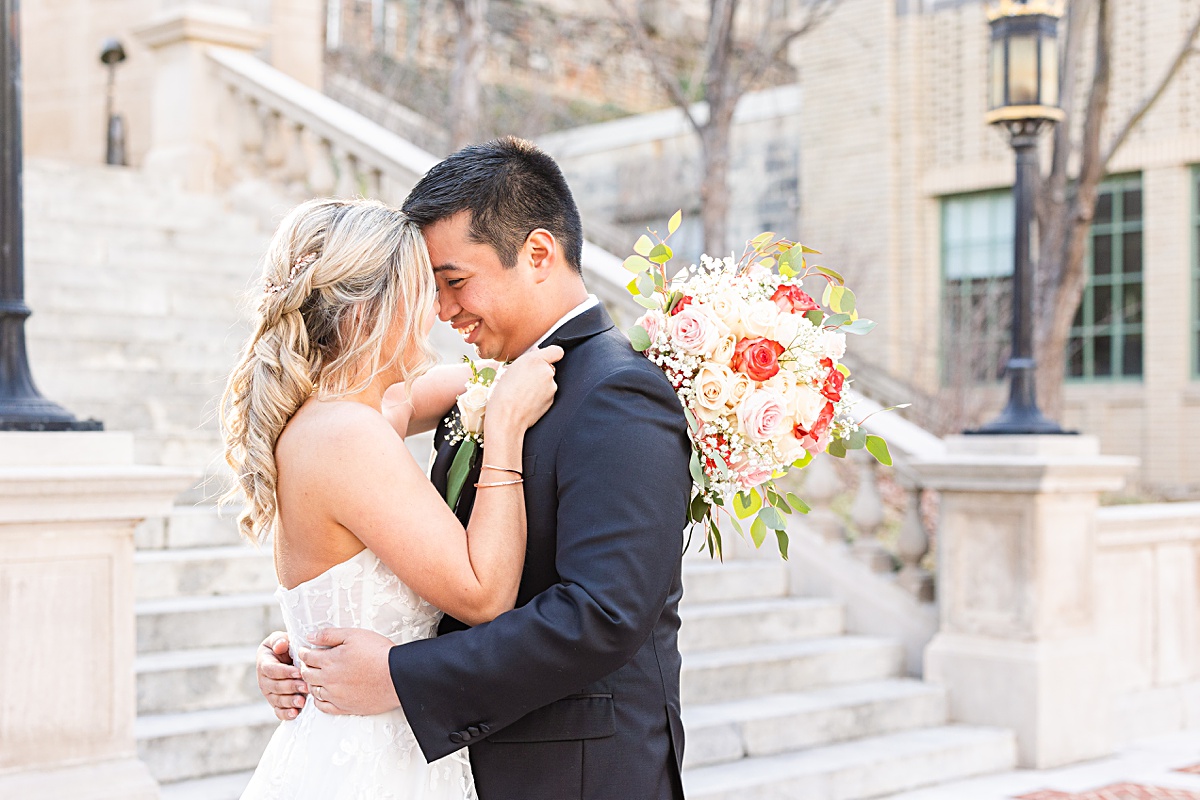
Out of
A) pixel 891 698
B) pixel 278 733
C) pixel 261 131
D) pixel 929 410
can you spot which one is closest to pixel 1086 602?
pixel 891 698

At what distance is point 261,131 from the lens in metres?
10.8

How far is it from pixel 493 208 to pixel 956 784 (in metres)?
4.63

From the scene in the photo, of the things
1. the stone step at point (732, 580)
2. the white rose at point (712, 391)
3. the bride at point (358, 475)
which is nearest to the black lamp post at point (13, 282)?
the bride at point (358, 475)

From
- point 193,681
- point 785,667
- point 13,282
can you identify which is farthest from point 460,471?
point 785,667

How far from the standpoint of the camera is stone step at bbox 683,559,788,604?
6.91m

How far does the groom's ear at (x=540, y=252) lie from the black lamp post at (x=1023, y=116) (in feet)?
15.1

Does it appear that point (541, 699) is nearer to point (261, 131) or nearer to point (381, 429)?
point (381, 429)

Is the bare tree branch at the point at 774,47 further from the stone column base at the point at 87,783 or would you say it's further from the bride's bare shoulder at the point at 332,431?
the bride's bare shoulder at the point at 332,431

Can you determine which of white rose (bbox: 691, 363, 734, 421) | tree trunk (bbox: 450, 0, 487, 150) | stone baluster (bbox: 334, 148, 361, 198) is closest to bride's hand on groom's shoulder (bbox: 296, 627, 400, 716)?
white rose (bbox: 691, 363, 734, 421)

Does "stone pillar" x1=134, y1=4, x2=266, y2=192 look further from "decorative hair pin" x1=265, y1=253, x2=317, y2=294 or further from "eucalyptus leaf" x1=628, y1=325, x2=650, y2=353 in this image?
"eucalyptus leaf" x1=628, y1=325, x2=650, y2=353

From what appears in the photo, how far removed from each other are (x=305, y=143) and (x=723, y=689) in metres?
5.85

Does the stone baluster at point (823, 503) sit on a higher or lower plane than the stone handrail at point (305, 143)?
lower

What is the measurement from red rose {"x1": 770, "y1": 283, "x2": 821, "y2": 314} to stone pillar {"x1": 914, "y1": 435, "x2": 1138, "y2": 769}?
398cm

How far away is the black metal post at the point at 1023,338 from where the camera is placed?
6750mm
